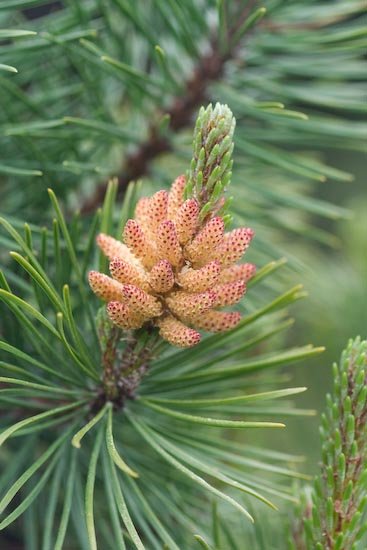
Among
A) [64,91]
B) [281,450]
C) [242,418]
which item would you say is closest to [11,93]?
[64,91]

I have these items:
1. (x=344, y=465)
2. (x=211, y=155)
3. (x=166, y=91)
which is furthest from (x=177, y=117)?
(x=344, y=465)

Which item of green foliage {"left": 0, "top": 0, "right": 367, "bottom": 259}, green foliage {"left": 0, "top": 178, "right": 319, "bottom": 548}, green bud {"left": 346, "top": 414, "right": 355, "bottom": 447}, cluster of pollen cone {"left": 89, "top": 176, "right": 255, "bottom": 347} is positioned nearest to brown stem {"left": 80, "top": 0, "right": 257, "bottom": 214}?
green foliage {"left": 0, "top": 0, "right": 367, "bottom": 259}

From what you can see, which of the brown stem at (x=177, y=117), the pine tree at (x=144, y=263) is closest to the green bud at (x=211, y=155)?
the pine tree at (x=144, y=263)

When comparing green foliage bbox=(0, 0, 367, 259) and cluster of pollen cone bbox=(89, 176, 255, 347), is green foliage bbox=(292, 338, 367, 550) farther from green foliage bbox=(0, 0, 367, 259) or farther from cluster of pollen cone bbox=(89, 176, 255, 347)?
green foliage bbox=(0, 0, 367, 259)

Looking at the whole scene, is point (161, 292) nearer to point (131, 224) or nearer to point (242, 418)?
point (131, 224)

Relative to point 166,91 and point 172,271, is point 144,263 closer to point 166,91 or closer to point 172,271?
point 172,271

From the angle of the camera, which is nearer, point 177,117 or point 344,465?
point 344,465
